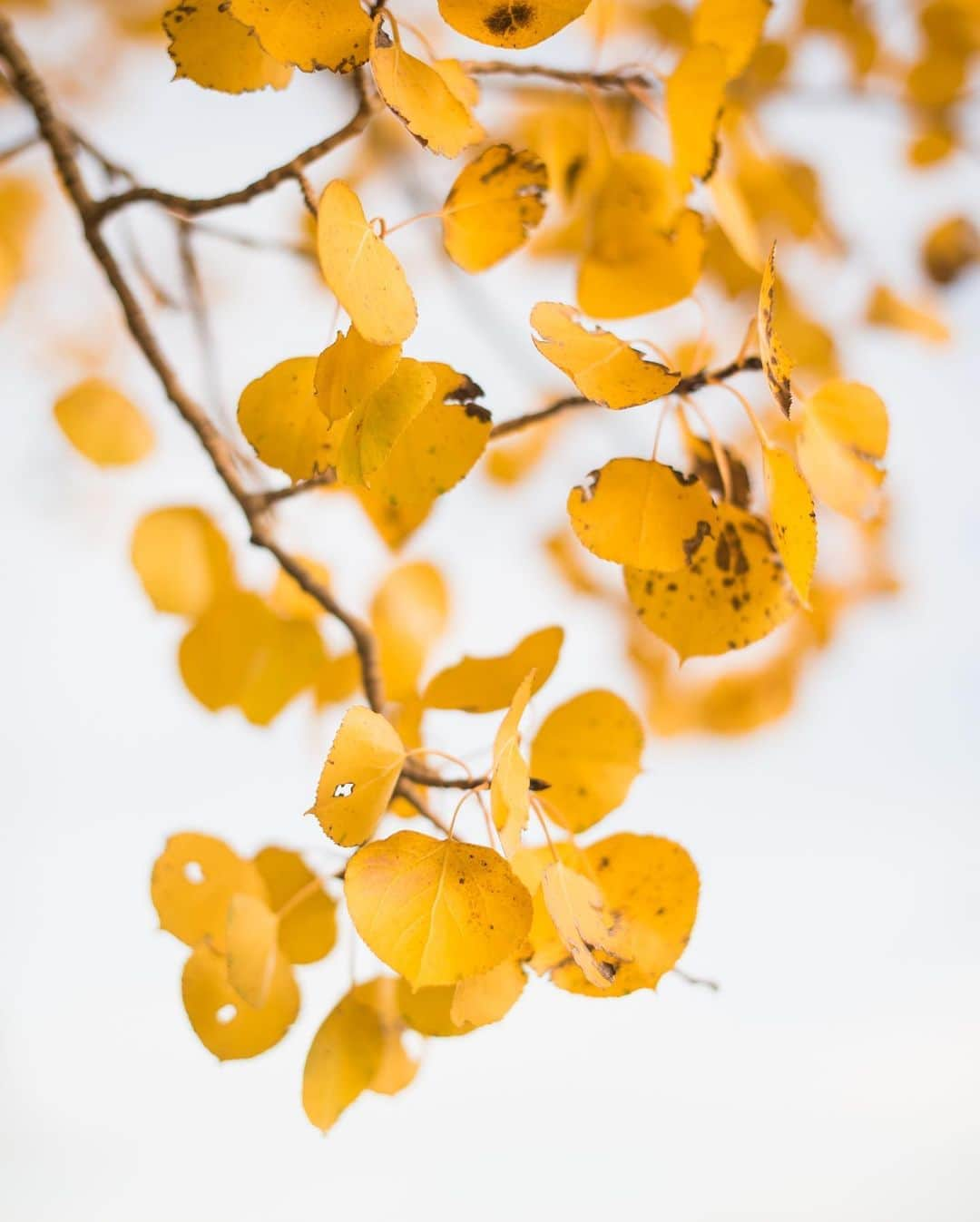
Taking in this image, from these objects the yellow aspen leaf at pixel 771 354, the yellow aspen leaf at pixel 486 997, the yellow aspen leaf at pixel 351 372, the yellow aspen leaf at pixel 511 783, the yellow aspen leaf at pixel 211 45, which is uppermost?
the yellow aspen leaf at pixel 211 45

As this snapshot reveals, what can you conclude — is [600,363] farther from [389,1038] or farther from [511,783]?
[389,1038]

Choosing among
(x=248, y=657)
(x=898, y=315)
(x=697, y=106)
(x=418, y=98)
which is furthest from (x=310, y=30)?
(x=898, y=315)

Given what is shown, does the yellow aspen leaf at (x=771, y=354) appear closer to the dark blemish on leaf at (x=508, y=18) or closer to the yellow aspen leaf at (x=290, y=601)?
the dark blemish on leaf at (x=508, y=18)

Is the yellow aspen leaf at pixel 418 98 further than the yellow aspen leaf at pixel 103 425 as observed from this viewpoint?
No

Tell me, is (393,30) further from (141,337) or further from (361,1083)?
(361,1083)

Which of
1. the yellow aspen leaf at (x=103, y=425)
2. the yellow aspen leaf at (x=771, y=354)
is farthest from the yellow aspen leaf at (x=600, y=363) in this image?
the yellow aspen leaf at (x=103, y=425)

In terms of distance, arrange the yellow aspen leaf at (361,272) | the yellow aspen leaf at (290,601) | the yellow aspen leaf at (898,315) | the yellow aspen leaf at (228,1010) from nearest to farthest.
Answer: the yellow aspen leaf at (361,272) < the yellow aspen leaf at (228,1010) < the yellow aspen leaf at (290,601) < the yellow aspen leaf at (898,315)

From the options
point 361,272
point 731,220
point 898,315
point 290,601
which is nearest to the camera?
point 361,272

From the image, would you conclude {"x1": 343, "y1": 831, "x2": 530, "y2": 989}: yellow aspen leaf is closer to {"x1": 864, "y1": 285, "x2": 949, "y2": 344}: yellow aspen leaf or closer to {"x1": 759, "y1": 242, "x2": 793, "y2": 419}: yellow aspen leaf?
{"x1": 759, "y1": 242, "x2": 793, "y2": 419}: yellow aspen leaf
